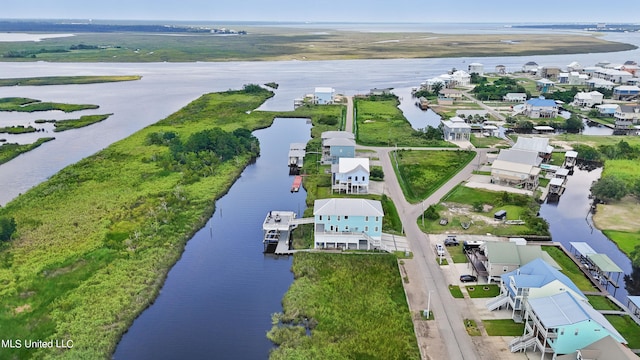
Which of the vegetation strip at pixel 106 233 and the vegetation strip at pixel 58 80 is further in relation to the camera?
the vegetation strip at pixel 58 80

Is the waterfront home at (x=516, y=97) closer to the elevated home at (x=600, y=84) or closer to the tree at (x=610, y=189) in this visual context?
the elevated home at (x=600, y=84)

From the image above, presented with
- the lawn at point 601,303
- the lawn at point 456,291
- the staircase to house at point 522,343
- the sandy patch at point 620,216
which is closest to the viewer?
the staircase to house at point 522,343

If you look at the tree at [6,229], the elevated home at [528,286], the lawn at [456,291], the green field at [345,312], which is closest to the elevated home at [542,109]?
the elevated home at [528,286]

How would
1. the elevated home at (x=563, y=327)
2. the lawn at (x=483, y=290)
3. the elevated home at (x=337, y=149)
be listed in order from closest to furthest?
the elevated home at (x=563, y=327) < the lawn at (x=483, y=290) < the elevated home at (x=337, y=149)

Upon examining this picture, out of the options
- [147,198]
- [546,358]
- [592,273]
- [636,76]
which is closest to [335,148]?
[147,198]

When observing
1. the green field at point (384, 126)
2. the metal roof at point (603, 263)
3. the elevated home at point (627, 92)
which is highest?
the elevated home at point (627, 92)

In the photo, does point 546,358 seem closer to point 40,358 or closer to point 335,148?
point 40,358
